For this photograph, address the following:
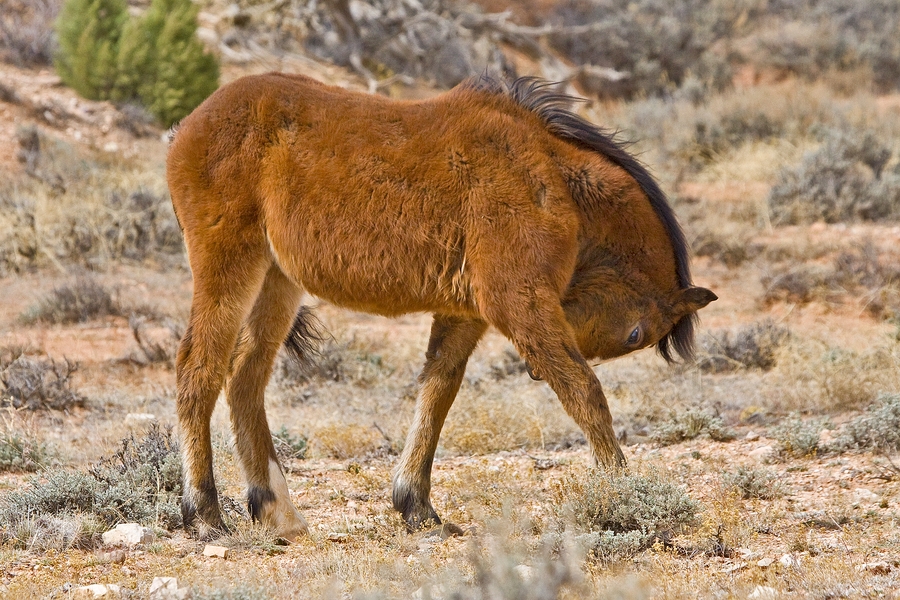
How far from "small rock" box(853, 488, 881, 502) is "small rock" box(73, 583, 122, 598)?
12.5ft

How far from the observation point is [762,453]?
6.63 m

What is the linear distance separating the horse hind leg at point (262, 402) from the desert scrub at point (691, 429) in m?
2.79

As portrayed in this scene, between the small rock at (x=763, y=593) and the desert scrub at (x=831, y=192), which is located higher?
the small rock at (x=763, y=593)

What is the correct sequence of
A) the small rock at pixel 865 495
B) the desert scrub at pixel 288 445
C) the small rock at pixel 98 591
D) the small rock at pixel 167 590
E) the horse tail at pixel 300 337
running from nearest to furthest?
1. the small rock at pixel 167 590
2. the small rock at pixel 98 591
3. the small rock at pixel 865 495
4. the horse tail at pixel 300 337
5. the desert scrub at pixel 288 445

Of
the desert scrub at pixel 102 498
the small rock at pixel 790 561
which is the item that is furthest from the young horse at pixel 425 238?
the small rock at pixel 790 561

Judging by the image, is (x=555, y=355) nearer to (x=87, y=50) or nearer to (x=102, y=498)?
(x=102, y=498)

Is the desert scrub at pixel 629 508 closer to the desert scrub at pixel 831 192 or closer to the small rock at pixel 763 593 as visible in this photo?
the small rock at pixel 763 593

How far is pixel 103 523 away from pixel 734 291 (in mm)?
8242

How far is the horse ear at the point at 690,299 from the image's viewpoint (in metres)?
5.33

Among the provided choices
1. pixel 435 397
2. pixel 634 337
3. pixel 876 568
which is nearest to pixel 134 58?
pixel 435 397

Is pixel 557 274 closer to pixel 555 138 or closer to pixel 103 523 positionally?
pixel 555 138

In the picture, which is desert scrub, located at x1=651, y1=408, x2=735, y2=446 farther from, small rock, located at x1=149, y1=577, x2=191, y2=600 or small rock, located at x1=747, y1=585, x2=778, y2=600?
small rock, located at x1=149, y1=577, x2=191, y2=600

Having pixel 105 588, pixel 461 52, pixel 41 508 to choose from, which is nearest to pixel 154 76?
pixel 461 52

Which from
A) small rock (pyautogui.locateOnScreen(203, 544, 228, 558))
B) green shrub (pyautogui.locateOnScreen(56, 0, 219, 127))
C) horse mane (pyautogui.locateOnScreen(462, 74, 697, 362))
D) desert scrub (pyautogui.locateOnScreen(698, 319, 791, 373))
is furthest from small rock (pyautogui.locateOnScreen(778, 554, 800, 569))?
green shrub (pyautogui.locateOnScreen(56, 0, 219, 127))
